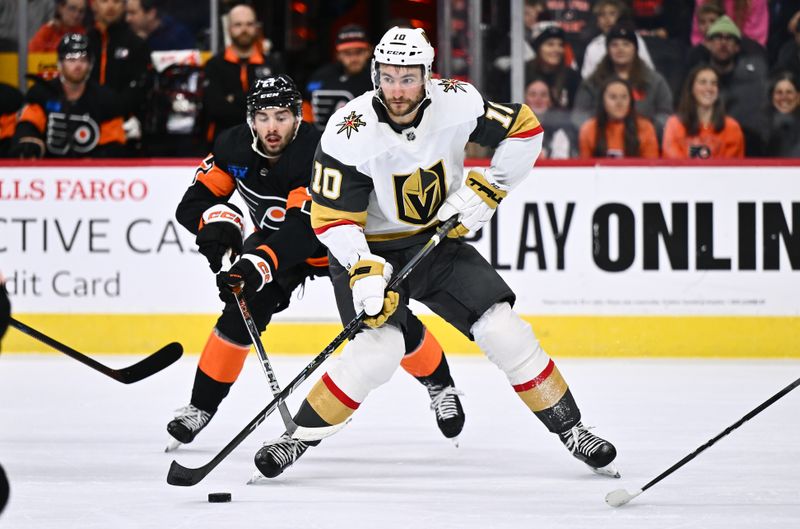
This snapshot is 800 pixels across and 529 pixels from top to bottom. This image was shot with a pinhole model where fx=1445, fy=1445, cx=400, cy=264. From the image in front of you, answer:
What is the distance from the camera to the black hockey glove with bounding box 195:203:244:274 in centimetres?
377

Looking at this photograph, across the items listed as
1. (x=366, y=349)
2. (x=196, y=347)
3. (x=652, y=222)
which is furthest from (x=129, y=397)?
(x=652, y=222)

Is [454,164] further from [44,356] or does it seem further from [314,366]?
[44,356]

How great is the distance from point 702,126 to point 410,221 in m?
2.98

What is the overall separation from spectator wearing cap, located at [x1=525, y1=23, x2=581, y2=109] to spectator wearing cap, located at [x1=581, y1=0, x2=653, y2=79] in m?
0.07

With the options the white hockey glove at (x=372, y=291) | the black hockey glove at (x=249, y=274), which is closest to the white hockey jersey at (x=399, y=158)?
the white hockey glove at (x=372, y=291)

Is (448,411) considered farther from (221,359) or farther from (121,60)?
(121,60)

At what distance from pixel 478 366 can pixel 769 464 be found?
217 cm

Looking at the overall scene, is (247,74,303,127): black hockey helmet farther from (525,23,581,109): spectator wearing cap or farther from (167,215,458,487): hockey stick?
(525,23,581,109): spectator wearing cap

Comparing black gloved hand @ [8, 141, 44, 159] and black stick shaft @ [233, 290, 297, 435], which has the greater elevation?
black gloved hand @ [8, 141, 44, 159]

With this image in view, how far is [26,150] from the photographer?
20.2 ft

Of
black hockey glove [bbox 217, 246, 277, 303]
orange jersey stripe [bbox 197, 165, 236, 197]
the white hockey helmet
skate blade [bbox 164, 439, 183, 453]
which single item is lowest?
skate blade [bbox 164, 439, 183, 453]

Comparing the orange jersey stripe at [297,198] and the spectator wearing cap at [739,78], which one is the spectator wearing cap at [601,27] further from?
the orange jersey stripe at [297,198]

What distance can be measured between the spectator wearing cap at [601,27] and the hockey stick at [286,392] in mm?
2896

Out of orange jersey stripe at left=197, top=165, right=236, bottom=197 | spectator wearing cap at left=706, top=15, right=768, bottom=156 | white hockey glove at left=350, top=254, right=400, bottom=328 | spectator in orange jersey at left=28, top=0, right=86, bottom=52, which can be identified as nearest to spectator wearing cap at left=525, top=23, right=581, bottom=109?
spectator wearing cap at left=706, top=15, right=768, bottom=156
